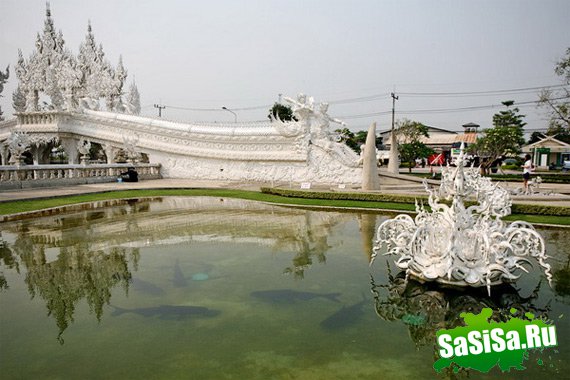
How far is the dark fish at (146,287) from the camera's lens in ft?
20.5

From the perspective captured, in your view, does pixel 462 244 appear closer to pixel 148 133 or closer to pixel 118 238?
pixel 118 238

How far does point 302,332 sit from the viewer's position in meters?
4.93

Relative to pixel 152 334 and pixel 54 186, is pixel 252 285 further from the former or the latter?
pixel 54 186

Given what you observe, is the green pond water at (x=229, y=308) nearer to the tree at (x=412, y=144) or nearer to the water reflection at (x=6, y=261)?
the water reflection at (x=6, y=261)

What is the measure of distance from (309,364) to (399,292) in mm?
2619

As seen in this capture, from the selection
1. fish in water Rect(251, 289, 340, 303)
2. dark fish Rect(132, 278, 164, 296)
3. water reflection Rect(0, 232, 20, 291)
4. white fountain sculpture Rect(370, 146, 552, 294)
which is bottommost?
fish in water Rect(251, 289, 340, 303)

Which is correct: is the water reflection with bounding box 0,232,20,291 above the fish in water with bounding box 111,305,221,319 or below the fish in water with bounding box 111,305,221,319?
above

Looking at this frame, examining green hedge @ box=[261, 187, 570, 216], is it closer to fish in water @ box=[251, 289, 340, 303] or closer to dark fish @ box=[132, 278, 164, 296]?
fish in water @ box=[251, 289, 340, 303]

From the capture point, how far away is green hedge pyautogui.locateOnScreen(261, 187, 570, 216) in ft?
41.3

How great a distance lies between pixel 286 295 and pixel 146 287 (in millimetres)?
2258

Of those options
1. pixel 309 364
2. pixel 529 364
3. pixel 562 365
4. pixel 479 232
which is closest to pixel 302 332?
pixel 309 364

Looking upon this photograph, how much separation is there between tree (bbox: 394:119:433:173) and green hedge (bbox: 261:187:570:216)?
70.6 feet

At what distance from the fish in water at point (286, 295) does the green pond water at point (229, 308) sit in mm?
16

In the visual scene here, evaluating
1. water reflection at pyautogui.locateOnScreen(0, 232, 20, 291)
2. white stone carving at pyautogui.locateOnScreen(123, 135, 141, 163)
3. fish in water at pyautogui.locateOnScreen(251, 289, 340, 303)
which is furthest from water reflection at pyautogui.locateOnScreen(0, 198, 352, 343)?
white stone carving at pyautogui.locateOnScreen(123, 135, 141, 163)
